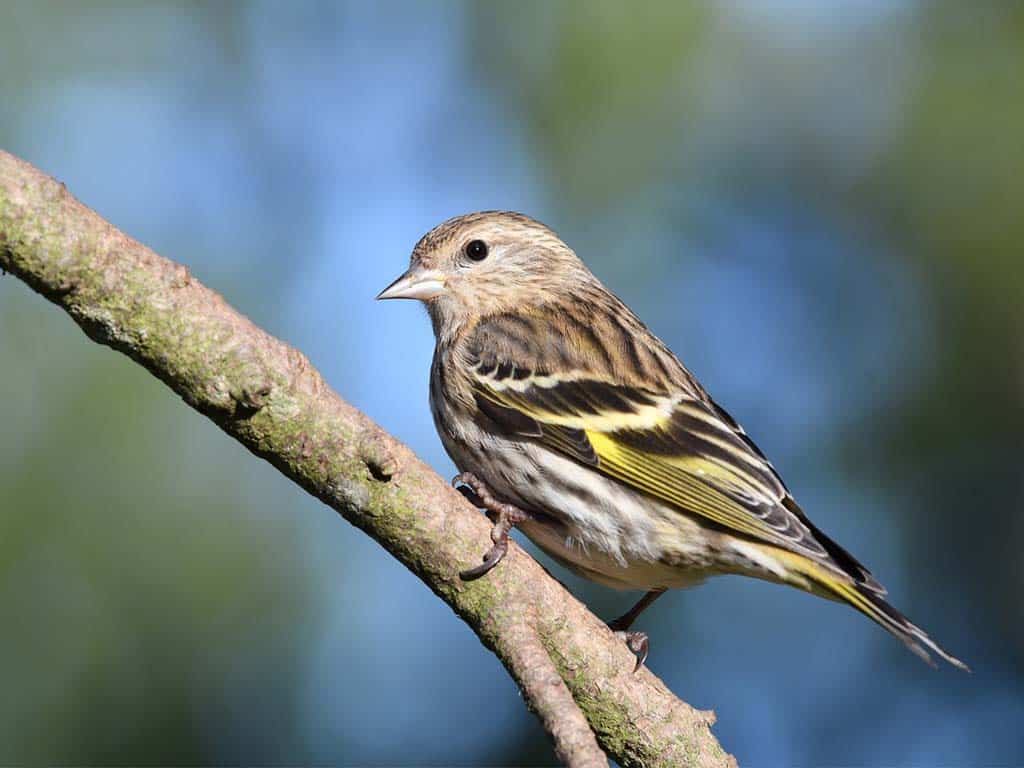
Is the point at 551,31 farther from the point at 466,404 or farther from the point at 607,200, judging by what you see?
the point at 466,404

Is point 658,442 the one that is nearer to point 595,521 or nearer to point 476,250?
point 595,521

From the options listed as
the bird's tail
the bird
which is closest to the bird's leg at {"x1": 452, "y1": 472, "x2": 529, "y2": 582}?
the bird

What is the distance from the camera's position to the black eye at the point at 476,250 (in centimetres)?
521

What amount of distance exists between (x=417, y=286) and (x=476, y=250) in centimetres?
32

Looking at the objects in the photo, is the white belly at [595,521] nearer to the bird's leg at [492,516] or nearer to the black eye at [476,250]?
the bird's leg at [492,516]

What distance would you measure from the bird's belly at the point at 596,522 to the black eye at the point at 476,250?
49.9 inches

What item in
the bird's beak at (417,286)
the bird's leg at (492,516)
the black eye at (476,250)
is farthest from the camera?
the black eye at (476,250)

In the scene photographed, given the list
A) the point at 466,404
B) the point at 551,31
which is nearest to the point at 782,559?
the point at 466,404

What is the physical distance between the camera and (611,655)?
10.7 ft

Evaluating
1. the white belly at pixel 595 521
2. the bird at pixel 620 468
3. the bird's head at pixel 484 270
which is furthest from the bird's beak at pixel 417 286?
the white belly at pixel 595 521

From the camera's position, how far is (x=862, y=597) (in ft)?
12.1

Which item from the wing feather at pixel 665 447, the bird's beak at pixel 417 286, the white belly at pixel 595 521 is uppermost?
the bird's beak at pixel 417 286

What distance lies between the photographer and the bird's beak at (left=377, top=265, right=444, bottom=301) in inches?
199

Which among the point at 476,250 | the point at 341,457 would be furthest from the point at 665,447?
the point at 341,457
